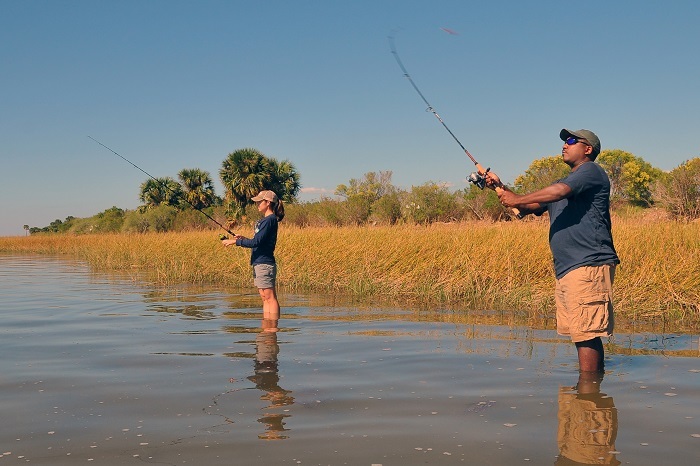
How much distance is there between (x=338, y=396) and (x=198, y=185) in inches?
2030

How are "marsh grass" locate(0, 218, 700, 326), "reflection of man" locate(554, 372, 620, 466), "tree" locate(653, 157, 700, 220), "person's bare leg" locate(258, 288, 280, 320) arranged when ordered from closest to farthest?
"reflection of man" locate(554, 372, 620, 466) < "person's bare leg" locate(258, 288, 280, 320) < "marsh grass" locate(0, 218, 700, 326) < "tree" locate(653, 157, 700, 220)

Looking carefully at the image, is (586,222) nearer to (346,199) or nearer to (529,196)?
(529,196)

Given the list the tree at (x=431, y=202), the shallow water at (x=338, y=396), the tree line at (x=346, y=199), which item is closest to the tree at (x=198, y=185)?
the tree line at (x=346, y=199)

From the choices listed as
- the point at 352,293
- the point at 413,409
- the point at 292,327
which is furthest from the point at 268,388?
the point at 352,293

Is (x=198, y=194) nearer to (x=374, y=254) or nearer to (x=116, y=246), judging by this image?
(x=116, y=246)

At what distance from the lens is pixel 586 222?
527 centimetres

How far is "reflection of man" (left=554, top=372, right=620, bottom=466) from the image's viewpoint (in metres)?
3.63

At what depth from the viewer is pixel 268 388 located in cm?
524

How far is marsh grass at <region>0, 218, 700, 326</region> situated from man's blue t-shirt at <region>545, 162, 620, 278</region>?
169 inches

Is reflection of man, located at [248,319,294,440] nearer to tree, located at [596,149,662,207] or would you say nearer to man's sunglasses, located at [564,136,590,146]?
man's sunglasses, located at [564,136,590,146]

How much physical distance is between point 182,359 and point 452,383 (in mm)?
Result: 2592

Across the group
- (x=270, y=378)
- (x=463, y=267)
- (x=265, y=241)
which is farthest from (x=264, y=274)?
(x=463, y=267)

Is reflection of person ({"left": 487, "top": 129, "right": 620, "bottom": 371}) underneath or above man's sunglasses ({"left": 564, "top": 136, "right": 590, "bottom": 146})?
underneath

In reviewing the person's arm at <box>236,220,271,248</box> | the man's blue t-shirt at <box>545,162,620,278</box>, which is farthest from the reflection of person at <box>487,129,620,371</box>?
the person's arm at <box>236,220,271,248</box>
